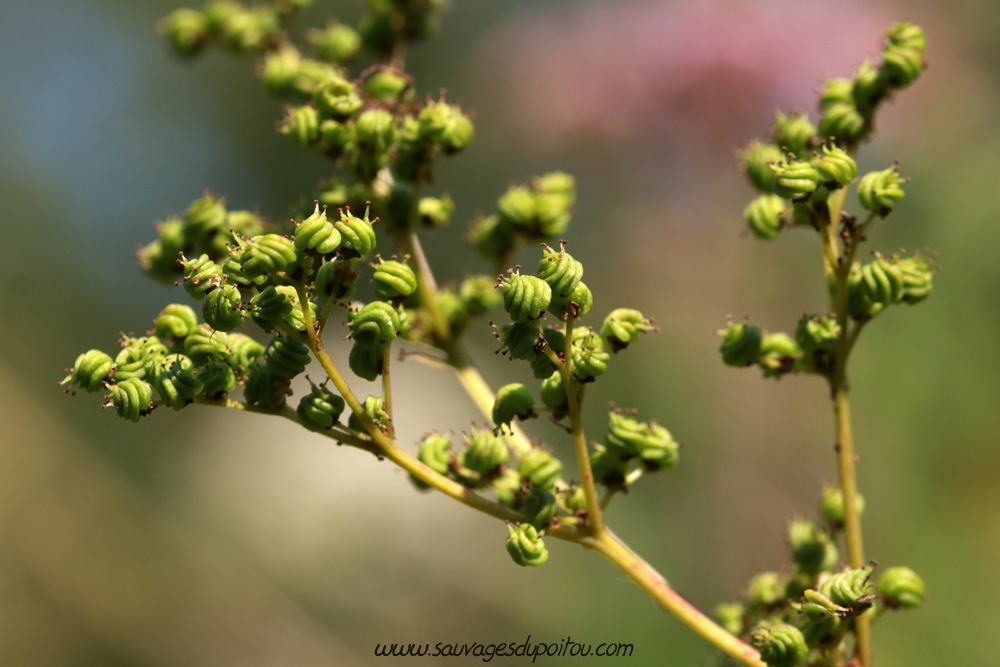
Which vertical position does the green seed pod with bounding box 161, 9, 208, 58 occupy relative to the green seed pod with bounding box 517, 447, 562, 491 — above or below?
above

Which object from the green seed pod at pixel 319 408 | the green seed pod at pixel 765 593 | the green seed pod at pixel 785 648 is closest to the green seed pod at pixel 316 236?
the green seed pod at pixel 319 408

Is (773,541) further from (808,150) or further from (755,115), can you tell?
(808,150)

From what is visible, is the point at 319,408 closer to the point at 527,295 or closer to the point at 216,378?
the point at 216,378

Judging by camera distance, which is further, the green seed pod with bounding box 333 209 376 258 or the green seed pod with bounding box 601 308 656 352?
the green seed pod with bounding box 601 308 656 352

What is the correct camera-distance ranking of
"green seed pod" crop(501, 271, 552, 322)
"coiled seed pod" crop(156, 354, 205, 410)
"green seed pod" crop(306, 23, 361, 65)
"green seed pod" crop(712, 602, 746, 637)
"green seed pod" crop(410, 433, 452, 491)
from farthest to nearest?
"green seed pod" crop(306, 23, 361, 65), "green seed pod" crop(712, 602, 746, 637), "green seed pod" crop(410, 433, 452, 491), "coiled seed pod" crop(156, 354, 205, 410), "green seed pod" crop(501, 271, 552, 322)

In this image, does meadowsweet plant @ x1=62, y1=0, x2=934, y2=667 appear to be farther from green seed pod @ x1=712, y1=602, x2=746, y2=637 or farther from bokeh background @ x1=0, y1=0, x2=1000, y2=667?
bokeh background @ x1=0, y1=0, x2=1000, y2=667

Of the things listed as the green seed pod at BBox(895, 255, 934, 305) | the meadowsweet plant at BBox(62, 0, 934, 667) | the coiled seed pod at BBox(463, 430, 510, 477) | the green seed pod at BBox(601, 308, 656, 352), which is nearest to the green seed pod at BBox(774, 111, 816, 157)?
the meadowsweet plant at BBox(62, 0, 934, 667)

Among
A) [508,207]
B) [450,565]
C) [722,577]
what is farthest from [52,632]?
[508,207]
